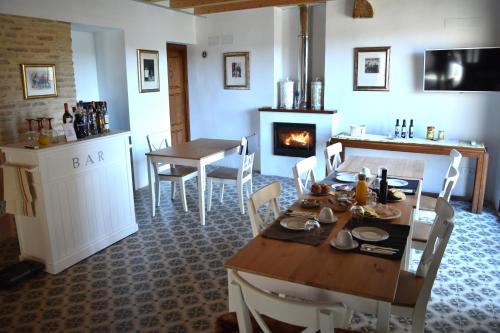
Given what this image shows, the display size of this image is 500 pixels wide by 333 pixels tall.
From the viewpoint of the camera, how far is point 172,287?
10.3 ft

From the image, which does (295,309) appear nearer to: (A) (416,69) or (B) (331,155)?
(B) (331,155)

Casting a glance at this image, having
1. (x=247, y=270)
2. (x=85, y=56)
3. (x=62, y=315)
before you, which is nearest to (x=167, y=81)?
(x=85, y=56)

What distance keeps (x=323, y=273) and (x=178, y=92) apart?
5.55 meters

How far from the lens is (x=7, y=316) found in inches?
110

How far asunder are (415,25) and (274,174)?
110 inches

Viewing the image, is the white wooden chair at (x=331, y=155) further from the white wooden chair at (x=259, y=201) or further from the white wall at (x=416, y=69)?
the white wall at (x=416, y=69)

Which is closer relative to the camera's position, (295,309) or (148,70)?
(295,309)

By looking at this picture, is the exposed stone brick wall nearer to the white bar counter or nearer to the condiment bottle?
the white bar counter

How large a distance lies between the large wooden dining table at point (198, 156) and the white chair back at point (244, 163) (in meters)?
0.16

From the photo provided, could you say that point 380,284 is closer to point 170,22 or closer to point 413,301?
point 413,301

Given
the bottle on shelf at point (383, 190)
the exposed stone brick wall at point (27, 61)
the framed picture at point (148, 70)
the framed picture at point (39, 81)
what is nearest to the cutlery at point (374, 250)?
the bottle on shelf at point (383, 190)

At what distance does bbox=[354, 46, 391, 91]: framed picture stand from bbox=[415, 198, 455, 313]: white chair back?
10.7ft

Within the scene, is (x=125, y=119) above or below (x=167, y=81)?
below

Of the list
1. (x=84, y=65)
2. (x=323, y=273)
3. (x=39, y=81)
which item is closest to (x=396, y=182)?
(x=323, y=273)
